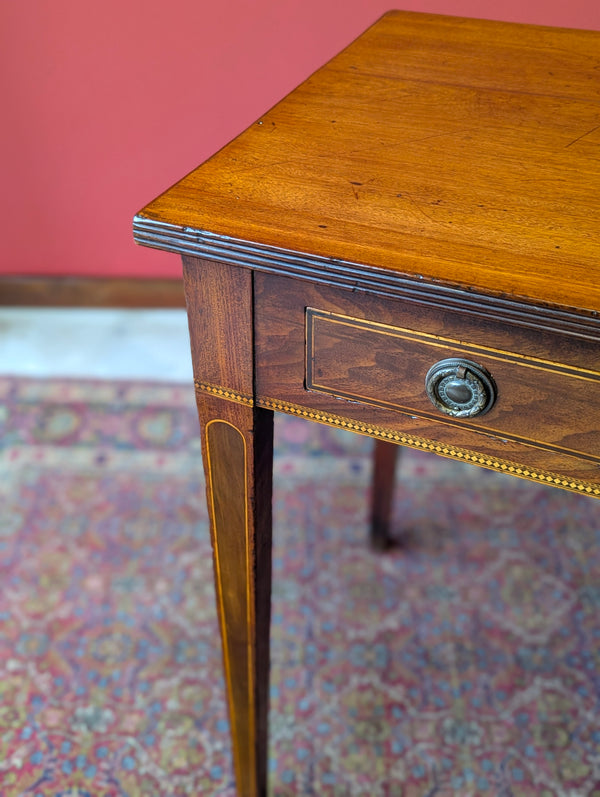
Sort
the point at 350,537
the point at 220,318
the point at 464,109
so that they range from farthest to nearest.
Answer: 1. the point at 350,537
2. the point at 464,109
3. the point at 220,318

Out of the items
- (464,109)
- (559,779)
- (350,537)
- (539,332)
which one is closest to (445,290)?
(539,332)

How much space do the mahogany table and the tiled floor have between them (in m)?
1.16

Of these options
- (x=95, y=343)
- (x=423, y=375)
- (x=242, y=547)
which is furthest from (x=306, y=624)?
(x=95, y=343)

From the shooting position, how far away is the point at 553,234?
0.66m

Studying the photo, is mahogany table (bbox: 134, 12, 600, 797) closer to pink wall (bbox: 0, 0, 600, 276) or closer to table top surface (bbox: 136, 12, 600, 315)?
table top surface (bbox: 136, 12, 600, 315)

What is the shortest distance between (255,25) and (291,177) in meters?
1.22

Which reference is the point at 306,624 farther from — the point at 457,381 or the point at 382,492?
the point at 457,381

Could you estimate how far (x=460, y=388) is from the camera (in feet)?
2.15

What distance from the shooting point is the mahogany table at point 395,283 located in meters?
0.62

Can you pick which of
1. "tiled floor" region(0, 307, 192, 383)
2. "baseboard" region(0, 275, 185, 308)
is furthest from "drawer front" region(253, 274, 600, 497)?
"baseboard" region(0, 275, 185, 308)

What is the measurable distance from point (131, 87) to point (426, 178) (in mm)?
1355

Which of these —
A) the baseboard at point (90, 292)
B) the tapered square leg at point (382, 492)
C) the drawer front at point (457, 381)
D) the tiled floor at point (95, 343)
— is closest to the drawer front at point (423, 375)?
the drawer front at point (457, 381)

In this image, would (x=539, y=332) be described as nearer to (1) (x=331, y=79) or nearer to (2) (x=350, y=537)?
(1) (x=331, y=79)

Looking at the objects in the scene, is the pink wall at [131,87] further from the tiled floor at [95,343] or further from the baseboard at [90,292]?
the tiled floor at [95,343]
